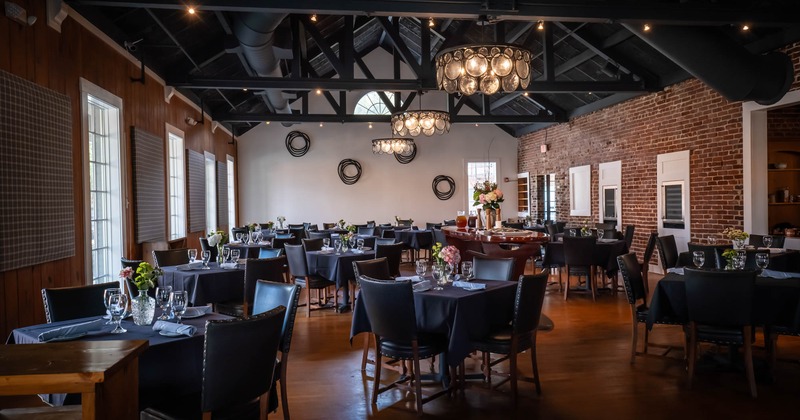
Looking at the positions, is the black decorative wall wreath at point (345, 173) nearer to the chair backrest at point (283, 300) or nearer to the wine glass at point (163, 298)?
the chair backrest at point (283, 300)

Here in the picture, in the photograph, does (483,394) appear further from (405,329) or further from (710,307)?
(710,307)

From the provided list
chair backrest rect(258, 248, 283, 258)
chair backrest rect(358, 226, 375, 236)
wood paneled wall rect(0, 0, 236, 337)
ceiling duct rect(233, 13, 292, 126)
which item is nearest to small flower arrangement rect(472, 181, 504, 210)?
chair backrest rect(258, 248, 283, 258)

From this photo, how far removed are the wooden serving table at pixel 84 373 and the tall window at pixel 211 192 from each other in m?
9.94

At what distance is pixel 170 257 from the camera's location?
232 inches

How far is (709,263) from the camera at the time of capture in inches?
223

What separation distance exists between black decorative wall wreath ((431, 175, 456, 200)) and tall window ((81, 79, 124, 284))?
9.41 m

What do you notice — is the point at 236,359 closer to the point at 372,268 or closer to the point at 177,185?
the point at 372,268

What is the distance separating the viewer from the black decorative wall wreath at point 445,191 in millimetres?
14617

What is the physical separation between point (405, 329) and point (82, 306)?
81.6 inches

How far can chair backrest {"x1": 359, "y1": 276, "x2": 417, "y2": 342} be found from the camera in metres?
3.47

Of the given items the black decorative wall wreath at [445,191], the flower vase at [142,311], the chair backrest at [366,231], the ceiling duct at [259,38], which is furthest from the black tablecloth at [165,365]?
the black decorative wall wreath at [445,191]

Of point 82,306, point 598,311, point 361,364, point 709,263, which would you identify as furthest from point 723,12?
point 82,306

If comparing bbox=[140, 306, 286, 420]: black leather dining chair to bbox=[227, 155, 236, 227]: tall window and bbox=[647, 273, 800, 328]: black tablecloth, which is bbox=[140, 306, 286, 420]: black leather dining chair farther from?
bbox=[227, 155, 236, 227]: tall window

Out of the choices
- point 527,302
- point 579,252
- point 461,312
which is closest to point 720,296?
point 527,302
